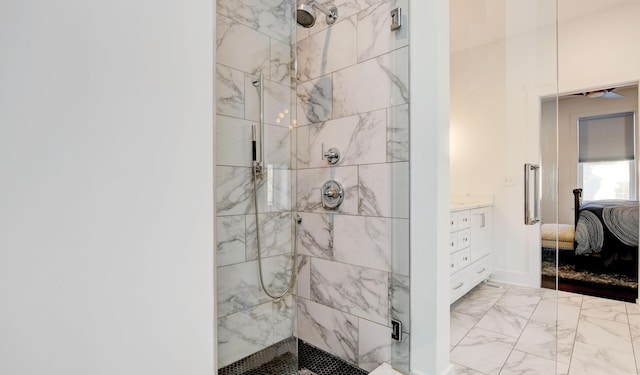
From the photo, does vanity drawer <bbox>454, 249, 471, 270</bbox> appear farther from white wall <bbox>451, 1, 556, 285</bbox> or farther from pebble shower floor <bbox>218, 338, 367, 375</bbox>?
pebble shower floor <bbox>218, 338, 367, 375</bbox>

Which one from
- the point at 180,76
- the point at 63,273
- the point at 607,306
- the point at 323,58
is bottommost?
the point at 607,306

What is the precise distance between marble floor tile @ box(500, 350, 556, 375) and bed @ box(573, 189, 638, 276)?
86.8 inches

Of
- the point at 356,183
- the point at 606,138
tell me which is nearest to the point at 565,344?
the point at 356,183

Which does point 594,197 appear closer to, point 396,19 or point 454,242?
point 454,242

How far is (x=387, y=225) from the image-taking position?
1.48 metres

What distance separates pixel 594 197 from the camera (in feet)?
16.8

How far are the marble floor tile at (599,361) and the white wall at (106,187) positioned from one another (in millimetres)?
2061

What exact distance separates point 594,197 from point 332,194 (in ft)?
19.1

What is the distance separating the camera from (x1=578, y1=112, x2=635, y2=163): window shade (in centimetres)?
484

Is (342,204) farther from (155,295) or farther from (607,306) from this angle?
(607,306)

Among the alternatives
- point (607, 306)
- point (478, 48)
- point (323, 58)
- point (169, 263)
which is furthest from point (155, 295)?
point (607, 306)

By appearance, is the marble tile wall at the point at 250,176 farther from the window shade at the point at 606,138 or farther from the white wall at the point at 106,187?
the window shade at the point at 606,138

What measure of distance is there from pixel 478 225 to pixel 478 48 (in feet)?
4.46

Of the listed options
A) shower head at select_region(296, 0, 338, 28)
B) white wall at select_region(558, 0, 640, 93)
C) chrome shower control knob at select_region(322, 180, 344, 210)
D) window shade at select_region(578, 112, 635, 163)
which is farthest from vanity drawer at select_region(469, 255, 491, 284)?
window shade at select_region(578, 112, 635, 163)
